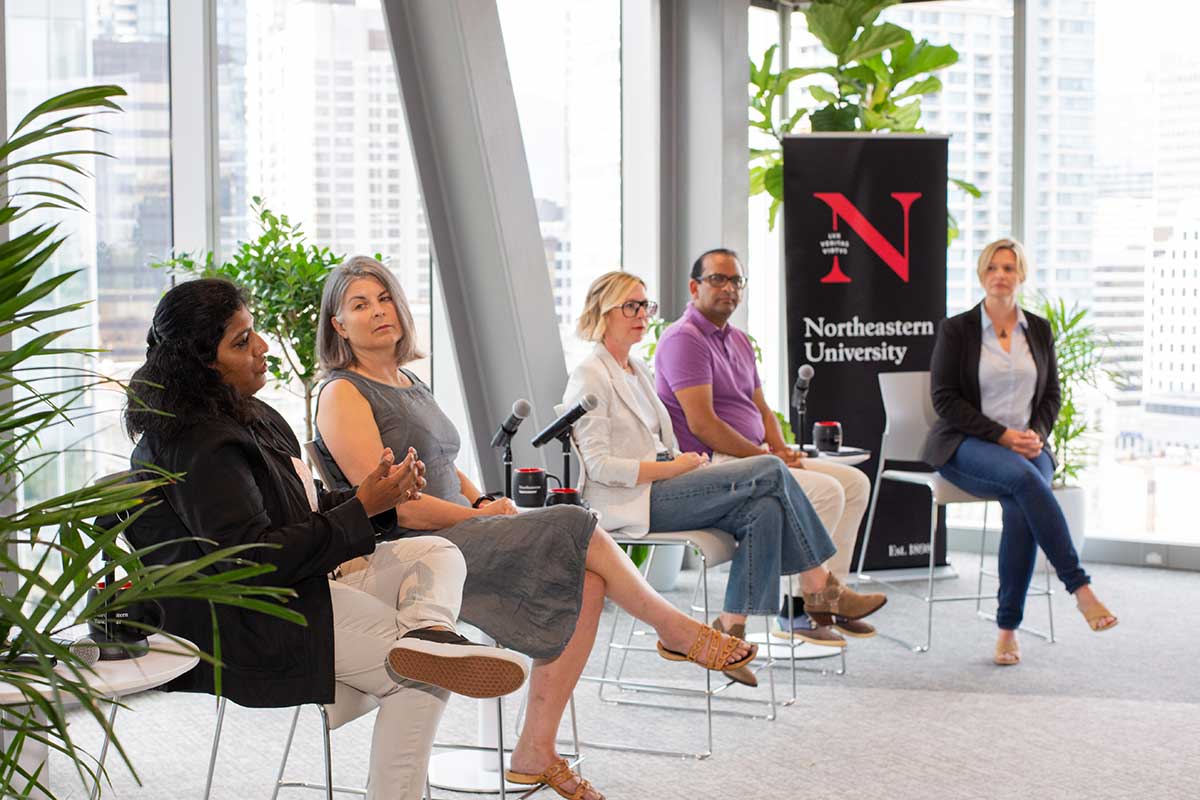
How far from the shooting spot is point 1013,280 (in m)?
5.10

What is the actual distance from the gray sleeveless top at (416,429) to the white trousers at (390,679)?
21.2 inches

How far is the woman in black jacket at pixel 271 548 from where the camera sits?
8.04ft

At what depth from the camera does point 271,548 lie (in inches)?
98.1

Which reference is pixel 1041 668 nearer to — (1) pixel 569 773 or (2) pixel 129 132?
(1) pixel 569 773

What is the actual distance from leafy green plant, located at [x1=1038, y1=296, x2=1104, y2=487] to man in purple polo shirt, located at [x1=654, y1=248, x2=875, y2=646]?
176 cm

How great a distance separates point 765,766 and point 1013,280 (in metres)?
2.41

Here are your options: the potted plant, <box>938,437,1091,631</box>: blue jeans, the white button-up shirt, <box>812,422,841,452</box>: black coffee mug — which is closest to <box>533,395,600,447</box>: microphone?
<box>812,422,841,452</box>: black coffee mug

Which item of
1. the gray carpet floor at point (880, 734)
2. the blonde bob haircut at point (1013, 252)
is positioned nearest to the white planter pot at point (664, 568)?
the gray carpet floor at point (880, 734)

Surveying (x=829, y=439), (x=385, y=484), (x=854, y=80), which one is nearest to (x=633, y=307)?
(x=829, y=439)

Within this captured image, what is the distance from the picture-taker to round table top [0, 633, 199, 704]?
2111 millimetres

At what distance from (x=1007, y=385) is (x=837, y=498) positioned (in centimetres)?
104

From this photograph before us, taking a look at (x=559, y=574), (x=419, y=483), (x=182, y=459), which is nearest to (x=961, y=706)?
(x=559, y=574)

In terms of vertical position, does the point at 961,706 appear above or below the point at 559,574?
below

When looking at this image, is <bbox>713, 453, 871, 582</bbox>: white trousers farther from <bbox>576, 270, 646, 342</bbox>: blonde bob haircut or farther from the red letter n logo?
the red letter n logo
